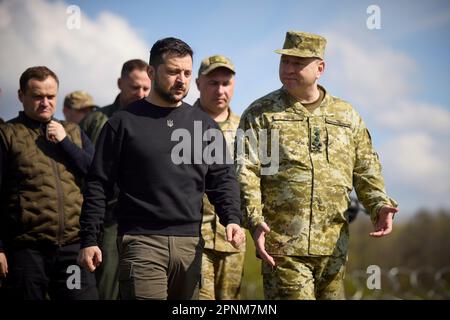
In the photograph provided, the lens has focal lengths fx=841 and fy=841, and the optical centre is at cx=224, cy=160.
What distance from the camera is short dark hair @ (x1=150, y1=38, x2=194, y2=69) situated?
6.04 m

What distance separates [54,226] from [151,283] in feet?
4.75

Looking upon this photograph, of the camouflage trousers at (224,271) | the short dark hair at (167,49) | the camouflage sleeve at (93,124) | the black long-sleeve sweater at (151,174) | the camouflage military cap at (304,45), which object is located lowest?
the camouflage trousers at (224,271)

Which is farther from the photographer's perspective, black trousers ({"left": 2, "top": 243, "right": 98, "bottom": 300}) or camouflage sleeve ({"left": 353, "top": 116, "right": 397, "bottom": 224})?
black trousers ({"left": 2, "top": 243, "right": 98, "bottom": 300})

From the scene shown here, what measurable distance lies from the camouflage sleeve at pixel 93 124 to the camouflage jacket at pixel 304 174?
2.48m

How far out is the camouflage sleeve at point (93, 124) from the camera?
8719mm

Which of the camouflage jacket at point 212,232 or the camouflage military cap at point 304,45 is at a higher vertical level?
the camouflage military cap at point 304,45

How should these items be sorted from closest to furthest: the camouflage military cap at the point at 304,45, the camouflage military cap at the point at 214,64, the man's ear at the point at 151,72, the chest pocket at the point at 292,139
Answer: the man's ear at the point at 151,72 < the chest pocket at the point at 292,139 < the camouflage military cap at the point at 304,45 < the camouflage military cap at the point at 214,64

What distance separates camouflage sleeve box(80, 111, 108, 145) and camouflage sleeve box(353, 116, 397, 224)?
3057 millimetres

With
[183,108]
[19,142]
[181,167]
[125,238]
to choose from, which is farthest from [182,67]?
[19,142]

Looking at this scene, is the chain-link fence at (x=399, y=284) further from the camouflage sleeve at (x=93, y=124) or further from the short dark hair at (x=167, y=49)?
the camouflage sleeve at (x=93, y=124)

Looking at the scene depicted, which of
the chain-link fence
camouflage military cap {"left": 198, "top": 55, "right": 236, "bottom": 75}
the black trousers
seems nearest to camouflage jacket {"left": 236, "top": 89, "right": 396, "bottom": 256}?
the chain-link fence

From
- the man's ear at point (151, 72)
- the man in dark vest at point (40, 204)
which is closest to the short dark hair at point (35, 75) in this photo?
the man in dark vest at point (40, 204)

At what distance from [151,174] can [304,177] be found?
4.19ft

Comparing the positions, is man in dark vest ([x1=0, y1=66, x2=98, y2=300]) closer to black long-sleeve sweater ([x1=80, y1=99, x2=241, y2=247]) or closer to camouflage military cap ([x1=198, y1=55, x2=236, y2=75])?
black long-sleeve sweater ([x1=80, y1=99, x2=241, y2=247])
